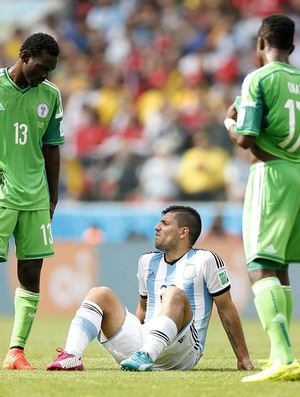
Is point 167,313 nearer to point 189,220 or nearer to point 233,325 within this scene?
point 233,325

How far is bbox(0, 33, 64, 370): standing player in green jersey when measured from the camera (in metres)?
7.47

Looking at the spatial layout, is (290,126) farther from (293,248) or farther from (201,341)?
(201,341)

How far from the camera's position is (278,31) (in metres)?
6.43

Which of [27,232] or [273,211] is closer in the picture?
[273,211]

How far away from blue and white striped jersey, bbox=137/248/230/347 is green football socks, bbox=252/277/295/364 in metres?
0.90

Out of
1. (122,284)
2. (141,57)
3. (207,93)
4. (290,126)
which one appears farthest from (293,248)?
(141,57)

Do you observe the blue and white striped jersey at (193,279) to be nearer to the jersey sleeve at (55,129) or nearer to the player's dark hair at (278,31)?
the jersey sleeve at (55,129)

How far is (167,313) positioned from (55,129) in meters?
1.91

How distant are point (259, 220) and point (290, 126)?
0.64 metres

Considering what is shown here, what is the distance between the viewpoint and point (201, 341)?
23.6ft

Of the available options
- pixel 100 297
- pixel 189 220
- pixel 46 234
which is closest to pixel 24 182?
pixel 46 234

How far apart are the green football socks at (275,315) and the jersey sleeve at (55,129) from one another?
2338 mm

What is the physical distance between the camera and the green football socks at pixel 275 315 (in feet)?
20.2

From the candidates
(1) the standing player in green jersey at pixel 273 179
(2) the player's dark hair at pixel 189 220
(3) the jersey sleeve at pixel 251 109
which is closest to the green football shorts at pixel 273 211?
(1) the standing player in green jersey at pixel 273 179
